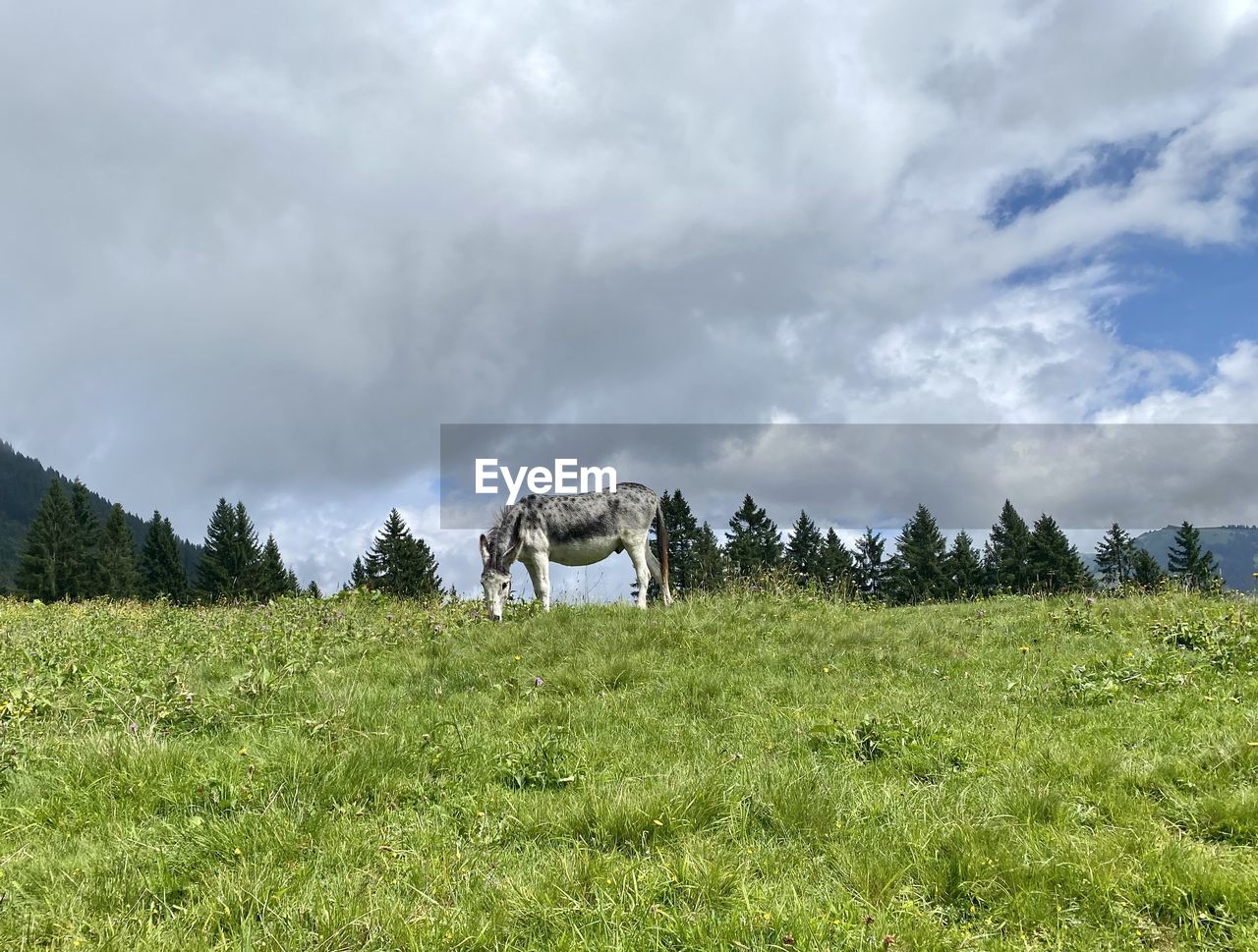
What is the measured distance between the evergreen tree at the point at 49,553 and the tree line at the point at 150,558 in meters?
0.09

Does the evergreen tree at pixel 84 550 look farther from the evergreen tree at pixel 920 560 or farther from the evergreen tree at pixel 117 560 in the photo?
the evergreen tree at pixel 920 560

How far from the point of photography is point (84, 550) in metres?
82.5

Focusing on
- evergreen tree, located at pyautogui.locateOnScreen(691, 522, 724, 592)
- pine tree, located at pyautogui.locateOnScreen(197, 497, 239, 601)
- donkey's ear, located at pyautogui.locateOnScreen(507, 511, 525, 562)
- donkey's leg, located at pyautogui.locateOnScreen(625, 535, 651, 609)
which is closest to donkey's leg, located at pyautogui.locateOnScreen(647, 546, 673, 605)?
donkey's leg, located at pyautogui.locateOnScreen(625, 535, 651, 609)

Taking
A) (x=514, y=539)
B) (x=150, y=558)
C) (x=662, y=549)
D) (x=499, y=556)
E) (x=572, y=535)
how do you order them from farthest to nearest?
(x=150, y=558) → (x=662, y=549) → (x=572, y=535) → (x=514, y=539) → (x=499, y=556)

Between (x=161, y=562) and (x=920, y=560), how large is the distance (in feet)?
302

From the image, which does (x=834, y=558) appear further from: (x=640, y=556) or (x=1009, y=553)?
(x=640, y=556)

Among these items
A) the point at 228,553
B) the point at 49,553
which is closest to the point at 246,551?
the point at 228,553

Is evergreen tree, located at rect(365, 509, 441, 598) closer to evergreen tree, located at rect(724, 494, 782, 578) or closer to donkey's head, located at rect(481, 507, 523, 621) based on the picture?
evergreen tree, located at rect(724, 494, 782, 578)

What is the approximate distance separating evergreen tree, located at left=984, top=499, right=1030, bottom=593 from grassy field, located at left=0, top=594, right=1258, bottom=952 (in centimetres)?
8018

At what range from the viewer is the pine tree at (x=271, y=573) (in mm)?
85812

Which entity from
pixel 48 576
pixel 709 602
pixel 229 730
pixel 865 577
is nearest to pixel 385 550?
pixel 48 576

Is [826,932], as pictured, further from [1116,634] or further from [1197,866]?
[1116,634]

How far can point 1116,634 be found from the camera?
430 inches

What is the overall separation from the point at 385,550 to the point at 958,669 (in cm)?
8008
